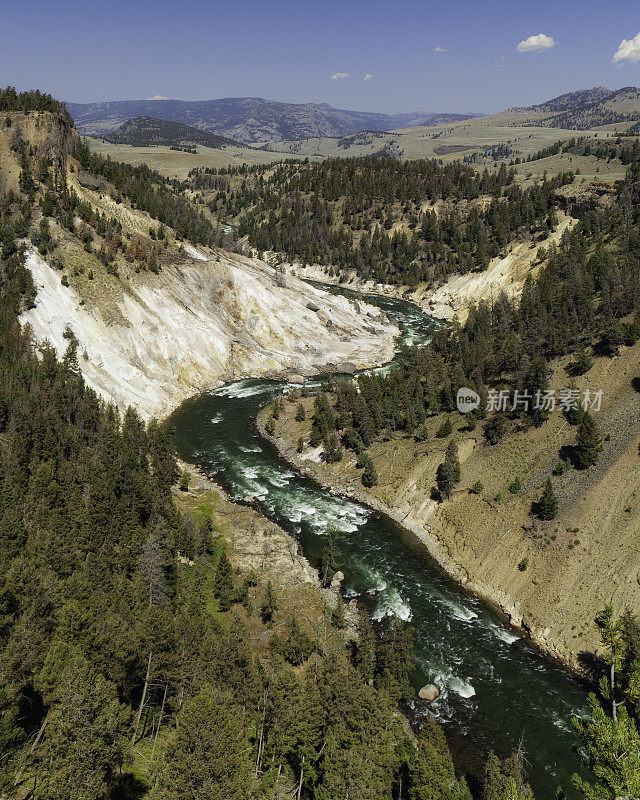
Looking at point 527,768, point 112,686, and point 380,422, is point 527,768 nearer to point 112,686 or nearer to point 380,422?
point 112,686

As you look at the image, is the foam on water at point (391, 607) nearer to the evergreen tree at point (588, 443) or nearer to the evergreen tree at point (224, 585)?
the evergreen tree at point (224, 585)

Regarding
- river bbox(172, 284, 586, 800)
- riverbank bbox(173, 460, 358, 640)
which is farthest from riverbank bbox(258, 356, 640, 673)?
riverbank bbox(173, 460, 358, 640)

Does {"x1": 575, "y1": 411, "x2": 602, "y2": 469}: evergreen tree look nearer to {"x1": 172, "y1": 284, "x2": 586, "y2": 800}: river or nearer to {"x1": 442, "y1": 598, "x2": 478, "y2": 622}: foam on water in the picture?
{"x1": 172, "y1": 284, "x2": 586, "y2": 800}: river

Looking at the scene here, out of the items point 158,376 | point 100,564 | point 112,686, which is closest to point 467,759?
point 112,686

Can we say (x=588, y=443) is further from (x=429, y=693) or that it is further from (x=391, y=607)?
(x=429, y=693)

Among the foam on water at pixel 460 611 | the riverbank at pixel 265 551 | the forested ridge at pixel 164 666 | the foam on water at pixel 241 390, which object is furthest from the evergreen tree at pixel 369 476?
the foam on water at pixel 241 390
